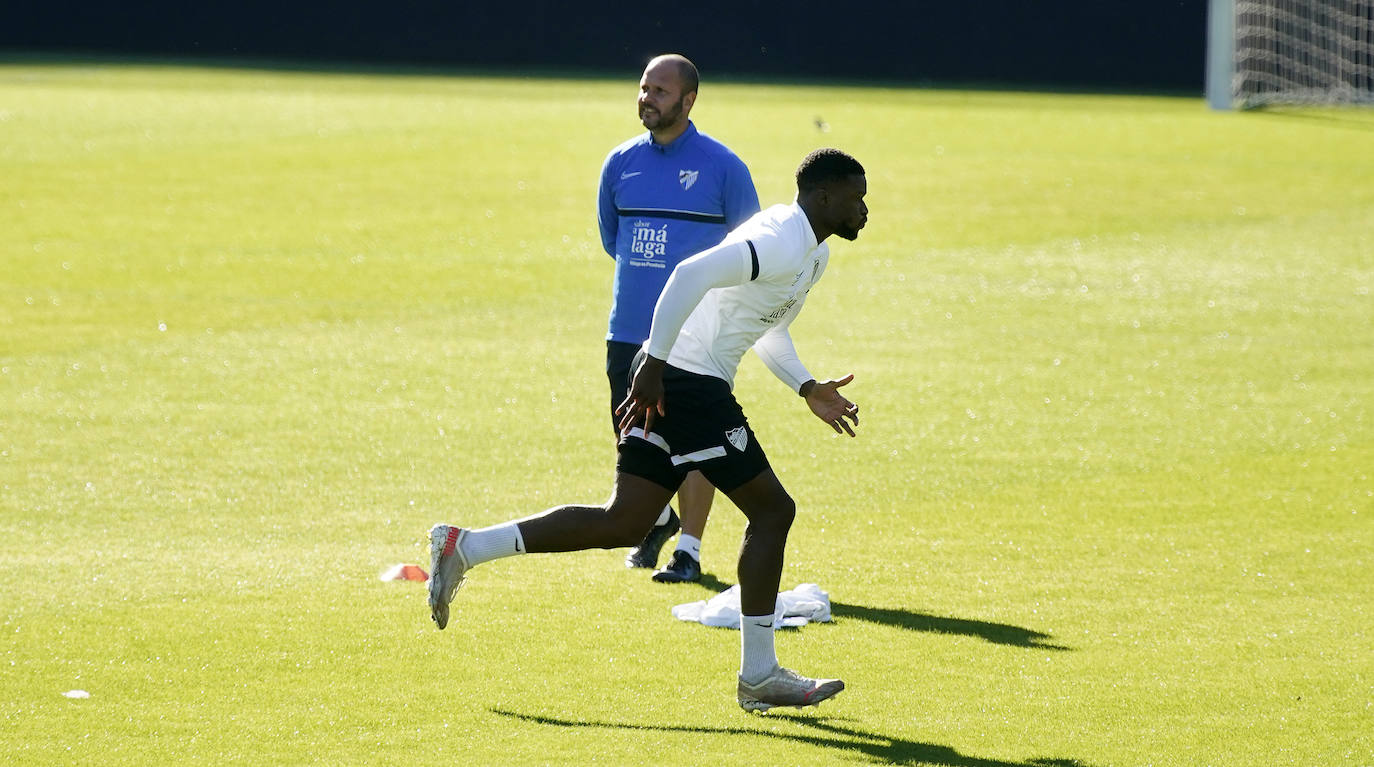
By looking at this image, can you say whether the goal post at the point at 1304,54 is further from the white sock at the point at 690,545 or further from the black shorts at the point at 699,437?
the black shorts at the point at 699,437

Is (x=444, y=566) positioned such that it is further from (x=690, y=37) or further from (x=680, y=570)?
(x=690, y=37)

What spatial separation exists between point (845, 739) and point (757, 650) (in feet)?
1.36

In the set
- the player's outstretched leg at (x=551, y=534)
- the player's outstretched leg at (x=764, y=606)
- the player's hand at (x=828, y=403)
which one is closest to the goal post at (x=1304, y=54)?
the player's hand at (x=828, y=403)

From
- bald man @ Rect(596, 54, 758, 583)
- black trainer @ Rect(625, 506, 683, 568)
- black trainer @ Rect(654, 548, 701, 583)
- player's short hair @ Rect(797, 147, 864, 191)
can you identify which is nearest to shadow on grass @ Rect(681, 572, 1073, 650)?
black trainer @ Rect(654, 548, 701, 583)

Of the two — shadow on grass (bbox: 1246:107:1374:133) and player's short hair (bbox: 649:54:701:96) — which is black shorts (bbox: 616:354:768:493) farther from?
shadow on grass (bbox: 1246:107:1374:133)

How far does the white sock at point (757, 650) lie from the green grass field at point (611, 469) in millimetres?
165

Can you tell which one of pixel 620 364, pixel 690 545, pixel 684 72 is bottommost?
pixel 690 545

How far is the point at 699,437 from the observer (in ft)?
19.0

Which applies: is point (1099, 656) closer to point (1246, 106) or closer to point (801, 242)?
point (801, 242)

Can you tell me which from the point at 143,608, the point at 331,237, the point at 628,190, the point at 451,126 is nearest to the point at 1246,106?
the point at 451,126

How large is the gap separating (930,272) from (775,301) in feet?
34.6

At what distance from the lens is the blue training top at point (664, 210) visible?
748 cm

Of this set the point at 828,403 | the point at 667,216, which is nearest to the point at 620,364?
the point at 667,216

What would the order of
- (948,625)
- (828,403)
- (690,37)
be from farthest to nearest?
1. (690,37)
2. (948,625)
3. (828,403)
